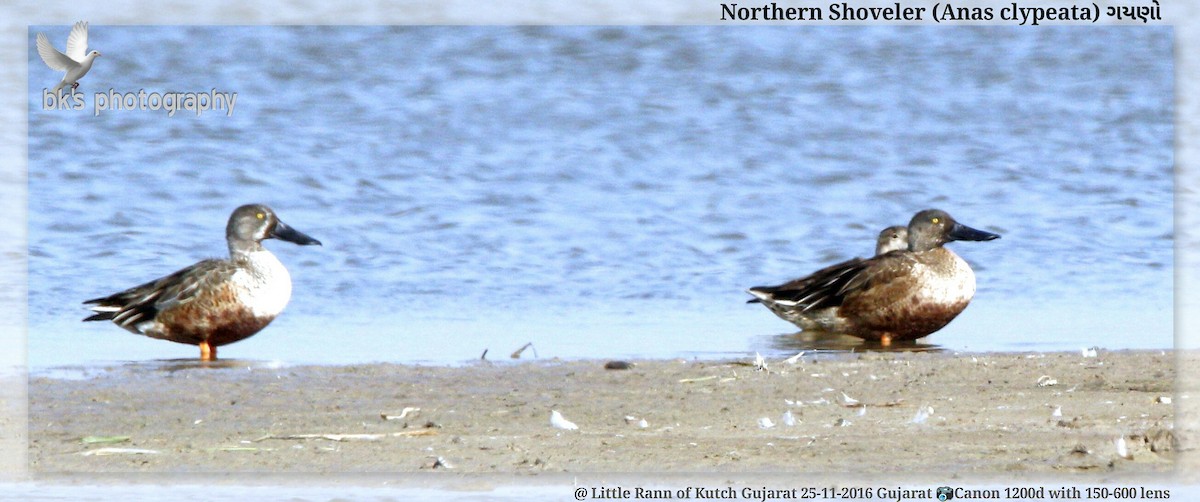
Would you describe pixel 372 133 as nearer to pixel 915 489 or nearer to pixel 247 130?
pixel 247 130

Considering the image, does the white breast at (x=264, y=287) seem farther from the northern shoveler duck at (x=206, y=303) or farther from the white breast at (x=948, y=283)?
the white breast at (x=948, y=283)

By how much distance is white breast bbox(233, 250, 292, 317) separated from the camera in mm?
8297

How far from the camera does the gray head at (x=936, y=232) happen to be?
30.5 feet

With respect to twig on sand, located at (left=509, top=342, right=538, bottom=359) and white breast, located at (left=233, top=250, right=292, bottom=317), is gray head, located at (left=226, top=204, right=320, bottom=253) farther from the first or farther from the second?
twig on sand, located at (left=509, top=342, right=538, bottom=359)

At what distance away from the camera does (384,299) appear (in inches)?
355

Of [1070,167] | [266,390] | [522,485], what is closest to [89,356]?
[266,390]

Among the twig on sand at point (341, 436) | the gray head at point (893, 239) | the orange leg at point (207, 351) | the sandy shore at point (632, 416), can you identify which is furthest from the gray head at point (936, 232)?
the twig on sand at point (341, 436)

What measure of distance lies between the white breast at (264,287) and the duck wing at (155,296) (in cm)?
11

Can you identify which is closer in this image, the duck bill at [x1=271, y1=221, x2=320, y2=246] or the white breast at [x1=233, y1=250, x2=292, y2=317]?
the white breast at [x1=233, y1=250, x2=292, y2=317]

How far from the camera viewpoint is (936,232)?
366 inches

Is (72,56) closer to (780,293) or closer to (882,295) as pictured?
(780,293)
